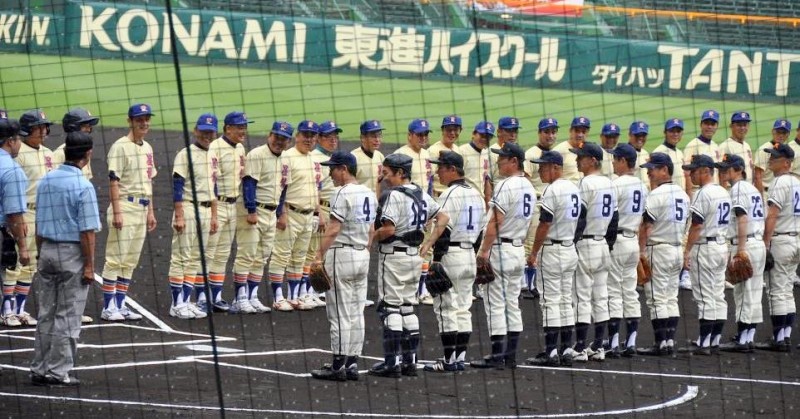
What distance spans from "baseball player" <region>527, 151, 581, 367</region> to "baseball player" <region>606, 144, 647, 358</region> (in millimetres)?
574

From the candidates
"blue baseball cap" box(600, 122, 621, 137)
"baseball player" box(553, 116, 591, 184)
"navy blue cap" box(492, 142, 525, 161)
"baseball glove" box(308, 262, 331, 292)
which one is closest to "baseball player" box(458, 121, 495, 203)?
"baseball player" box(553, 116, 591, 184)

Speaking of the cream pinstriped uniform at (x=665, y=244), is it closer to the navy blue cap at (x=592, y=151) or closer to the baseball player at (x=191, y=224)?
the navy blue cap at (x=592, y=151)

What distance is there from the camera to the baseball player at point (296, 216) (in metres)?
13.5

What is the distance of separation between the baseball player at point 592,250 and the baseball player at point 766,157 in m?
3.70

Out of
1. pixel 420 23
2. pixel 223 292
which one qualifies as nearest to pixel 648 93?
pixel 420 23

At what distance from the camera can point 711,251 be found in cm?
1264

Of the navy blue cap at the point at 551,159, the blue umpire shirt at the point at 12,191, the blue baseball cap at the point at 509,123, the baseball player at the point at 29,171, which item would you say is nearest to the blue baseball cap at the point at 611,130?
the blue baseball cap at the point at 509,123

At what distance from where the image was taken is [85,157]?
10195 millimetres

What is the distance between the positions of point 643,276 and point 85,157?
5.02 metres

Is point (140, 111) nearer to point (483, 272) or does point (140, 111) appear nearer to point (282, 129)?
point (282, 129)

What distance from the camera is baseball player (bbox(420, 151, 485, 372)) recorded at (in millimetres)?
11438

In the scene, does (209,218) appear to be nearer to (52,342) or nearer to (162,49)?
(52,342)

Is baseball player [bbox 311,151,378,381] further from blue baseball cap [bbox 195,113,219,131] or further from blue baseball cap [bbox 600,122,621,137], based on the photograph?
blue baseball cap [bbox 600,122,621,137]

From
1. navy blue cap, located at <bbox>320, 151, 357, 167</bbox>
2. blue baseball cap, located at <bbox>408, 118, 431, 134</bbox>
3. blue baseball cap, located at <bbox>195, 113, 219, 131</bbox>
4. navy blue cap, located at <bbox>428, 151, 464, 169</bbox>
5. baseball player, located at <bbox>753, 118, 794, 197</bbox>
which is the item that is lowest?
baseball player, located at <bbox>753, 118, 794, 197</bbox>
